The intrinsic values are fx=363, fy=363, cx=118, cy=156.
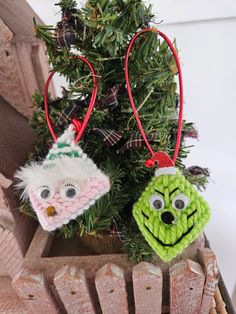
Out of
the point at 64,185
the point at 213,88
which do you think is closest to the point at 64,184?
the point at 64,185

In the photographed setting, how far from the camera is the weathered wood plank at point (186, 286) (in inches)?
19.7

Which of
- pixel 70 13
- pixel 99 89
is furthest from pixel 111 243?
pixel 70 13

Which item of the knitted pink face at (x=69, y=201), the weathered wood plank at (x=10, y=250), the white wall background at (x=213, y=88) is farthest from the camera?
the white wall background at (x=213, y=88)

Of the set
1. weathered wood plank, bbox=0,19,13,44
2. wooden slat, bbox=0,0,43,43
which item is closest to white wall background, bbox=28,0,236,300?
wooden slat, bbox=0,0,43,43

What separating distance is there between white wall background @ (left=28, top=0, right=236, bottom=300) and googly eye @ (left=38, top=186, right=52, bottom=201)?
0.53 metres

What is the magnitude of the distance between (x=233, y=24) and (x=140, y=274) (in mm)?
712

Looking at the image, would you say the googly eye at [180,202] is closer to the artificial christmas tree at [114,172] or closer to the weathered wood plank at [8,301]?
the artificial christmas tree at [114,172]

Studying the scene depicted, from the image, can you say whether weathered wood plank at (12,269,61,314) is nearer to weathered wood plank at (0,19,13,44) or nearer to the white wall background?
weathered wood plank at (0,19,13,44)

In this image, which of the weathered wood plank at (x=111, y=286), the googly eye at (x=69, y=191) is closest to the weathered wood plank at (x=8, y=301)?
the weathered wood plank at (x=111, y=286)

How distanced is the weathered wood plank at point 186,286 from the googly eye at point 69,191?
19 centimetres

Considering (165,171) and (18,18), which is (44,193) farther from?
(18,18)

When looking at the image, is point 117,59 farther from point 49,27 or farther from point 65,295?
point 65,295

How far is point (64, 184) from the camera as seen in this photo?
0.45 meters

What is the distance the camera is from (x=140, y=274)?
497mm
